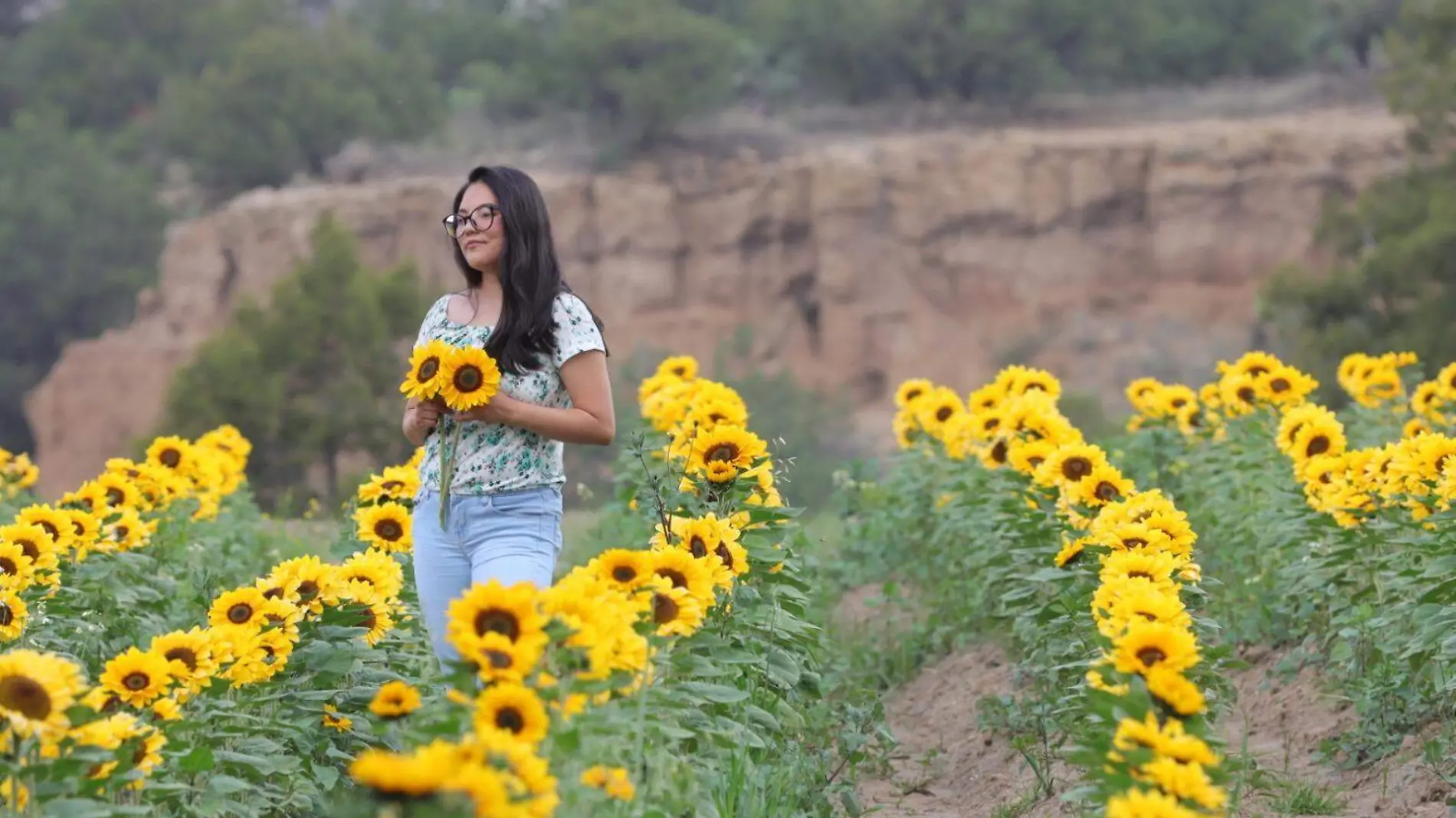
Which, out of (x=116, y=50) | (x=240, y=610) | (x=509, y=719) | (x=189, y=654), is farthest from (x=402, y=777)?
(x=116, y=50)

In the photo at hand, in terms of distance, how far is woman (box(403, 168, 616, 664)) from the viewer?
14.7 feet

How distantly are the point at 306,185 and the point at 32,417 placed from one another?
22.1 feet

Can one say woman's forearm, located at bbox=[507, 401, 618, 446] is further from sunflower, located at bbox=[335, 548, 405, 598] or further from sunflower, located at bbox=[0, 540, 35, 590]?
sunflower, located at bbox=[0, 540, 35, 590]

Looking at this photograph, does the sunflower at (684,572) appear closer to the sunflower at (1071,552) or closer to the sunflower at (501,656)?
the sunflower at (501,656)

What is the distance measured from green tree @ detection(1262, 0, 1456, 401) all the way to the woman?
16.2 m

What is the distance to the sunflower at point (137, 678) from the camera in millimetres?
4059

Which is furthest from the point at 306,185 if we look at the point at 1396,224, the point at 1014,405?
the point at 1014,405

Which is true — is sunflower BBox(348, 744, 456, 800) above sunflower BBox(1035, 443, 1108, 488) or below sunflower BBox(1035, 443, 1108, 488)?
below

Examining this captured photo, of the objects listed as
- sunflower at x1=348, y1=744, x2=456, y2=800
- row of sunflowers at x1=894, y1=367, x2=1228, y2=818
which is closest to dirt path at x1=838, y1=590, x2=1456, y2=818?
row of sunflowers at x1=894, y1=367, x2=1228, y2=818

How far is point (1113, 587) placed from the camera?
14.6 feet

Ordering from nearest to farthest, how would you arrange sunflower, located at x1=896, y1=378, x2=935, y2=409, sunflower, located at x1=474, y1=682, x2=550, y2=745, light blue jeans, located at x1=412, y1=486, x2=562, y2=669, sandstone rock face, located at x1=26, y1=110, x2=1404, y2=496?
sunflower, located at x1=474, y1=682, x2=550, y2=745, light blue jeans, located at x1=412, y1=486, x2=562, y2=669, sunflower, located at x1=896, y1=378, x2=935, y2=409, sandstone rock face, located at x1=26, y1=110, x2=1404, y2=496

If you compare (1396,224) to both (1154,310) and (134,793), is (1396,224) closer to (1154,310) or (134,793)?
(1154,310)

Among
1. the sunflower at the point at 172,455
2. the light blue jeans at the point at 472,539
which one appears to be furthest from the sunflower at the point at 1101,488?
the sunflower at the point at 172,455

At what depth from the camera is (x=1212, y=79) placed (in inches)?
1441
